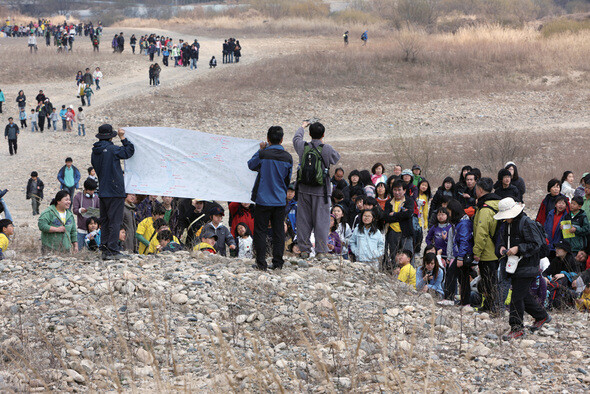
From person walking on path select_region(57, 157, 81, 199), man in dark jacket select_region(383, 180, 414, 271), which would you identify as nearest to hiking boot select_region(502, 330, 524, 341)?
man in dark jacket select_region(383, 180, 414, 271)

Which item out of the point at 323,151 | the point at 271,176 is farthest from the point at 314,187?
the point at 271,176

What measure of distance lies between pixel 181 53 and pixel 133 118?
13572 mm

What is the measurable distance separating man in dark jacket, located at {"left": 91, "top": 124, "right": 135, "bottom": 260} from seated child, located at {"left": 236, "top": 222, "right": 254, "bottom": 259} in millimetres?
1990

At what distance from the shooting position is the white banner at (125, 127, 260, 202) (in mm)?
9547

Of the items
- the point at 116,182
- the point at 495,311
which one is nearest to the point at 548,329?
the point at 495,311

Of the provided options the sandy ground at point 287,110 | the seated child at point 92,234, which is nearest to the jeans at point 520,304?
the seated child at point 92,234

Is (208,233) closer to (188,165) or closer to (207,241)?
(207,241)

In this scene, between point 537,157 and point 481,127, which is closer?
point 537,157

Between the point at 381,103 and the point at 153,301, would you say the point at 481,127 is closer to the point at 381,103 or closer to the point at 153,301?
A: the point at 381,103

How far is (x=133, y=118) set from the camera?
31531 millimetres

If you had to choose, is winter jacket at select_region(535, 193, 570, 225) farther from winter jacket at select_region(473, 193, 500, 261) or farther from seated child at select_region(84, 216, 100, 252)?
seated child at select_region(84, 216, 100, 252)

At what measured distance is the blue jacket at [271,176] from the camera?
8258mm

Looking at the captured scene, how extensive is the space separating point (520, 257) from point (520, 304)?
542 millimetres

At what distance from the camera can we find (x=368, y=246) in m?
9.85
